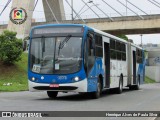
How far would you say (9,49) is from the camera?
139 feet

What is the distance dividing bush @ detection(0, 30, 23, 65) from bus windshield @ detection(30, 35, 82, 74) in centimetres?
2396

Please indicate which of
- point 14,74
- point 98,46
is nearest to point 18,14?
point 14,74

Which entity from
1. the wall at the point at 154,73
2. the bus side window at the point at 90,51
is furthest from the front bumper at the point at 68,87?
the wall at the point at 154,73

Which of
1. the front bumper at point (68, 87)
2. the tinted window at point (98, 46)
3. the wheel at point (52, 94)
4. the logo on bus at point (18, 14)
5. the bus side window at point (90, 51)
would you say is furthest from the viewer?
the logo on bus at point (18, 14)

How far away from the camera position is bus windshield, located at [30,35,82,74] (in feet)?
59.3

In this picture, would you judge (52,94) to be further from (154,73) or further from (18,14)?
(154,73)

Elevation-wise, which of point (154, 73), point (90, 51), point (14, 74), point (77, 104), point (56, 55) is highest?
point (90, 51)

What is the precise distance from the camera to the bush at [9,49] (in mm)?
42250

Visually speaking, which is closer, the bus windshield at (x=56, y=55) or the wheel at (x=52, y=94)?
the bus windshield at (x=56, y=55)

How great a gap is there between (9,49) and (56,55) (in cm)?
2471

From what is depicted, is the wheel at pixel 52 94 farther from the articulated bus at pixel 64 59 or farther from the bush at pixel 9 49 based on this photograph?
the bush at pixel 9 49

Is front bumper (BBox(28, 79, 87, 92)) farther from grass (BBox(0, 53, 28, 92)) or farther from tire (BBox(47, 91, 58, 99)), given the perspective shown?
grass (BBox(0, 53, 28, 92))

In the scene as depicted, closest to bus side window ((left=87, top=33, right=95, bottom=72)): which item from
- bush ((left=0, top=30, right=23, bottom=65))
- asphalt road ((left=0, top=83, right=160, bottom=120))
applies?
asphalt road ((left=0, top=83, right=160, bottom=120))

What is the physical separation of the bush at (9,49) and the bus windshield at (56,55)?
24.0 metres
